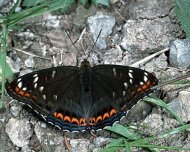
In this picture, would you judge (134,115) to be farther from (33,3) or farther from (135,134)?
(33,3)

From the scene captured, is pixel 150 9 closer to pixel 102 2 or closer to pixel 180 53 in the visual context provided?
pixel 102 2

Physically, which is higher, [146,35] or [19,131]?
[146,35]

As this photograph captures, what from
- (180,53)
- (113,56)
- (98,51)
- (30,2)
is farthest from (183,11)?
(30,2)

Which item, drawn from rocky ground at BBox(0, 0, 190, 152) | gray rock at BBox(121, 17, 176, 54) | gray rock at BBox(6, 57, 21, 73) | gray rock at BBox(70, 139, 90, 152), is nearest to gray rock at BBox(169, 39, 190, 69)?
rocky ground at BBox(0, 0, 190, 152)

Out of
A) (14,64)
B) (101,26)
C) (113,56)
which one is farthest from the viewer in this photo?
(101,26)

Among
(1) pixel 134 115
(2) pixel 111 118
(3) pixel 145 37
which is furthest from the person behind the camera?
(3) pixel 145 37

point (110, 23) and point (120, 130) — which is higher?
point (110, 23)

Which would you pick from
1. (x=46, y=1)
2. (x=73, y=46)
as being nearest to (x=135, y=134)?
(x=73, y=46)
